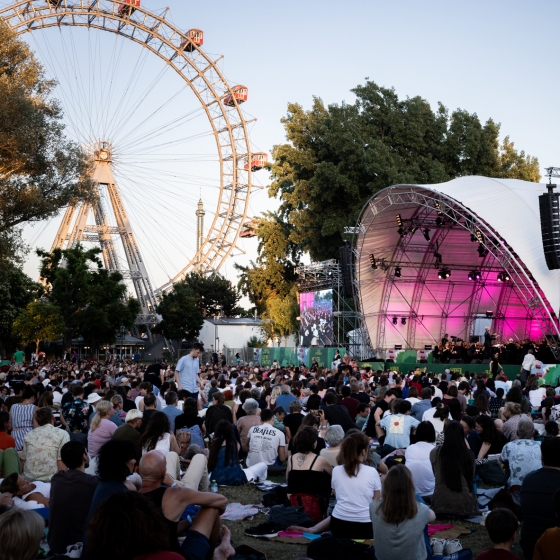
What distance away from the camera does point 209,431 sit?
Answer: 9.44m

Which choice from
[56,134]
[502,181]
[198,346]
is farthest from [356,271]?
[198,346]

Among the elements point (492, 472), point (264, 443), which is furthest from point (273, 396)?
point (492, 472)

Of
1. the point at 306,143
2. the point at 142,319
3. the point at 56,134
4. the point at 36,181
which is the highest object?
the point at 306,143

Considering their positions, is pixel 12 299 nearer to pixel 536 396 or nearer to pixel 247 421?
pixel 536 396

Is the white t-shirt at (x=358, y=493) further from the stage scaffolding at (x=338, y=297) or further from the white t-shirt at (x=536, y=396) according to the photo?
the stage scaffolding at (x=338, y=297)

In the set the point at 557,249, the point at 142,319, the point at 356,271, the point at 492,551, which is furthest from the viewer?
the point at 142,319

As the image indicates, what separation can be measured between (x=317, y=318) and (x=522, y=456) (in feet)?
84.1

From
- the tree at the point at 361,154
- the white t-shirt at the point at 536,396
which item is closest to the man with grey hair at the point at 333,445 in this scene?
the white t-shirt at the point at 536,396

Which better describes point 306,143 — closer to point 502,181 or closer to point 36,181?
point 502,181

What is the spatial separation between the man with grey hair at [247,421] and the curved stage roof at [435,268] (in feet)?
45.6

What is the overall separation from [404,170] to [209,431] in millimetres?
27767

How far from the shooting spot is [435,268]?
28297 millimetres

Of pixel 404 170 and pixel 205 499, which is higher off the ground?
pixel 404 170

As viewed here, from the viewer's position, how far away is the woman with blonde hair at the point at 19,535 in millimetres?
2881
